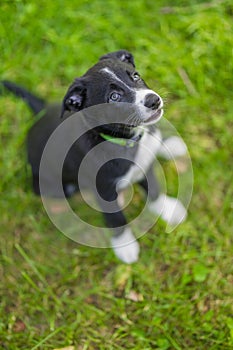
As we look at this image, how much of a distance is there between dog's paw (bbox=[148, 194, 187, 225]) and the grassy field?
0.26ft

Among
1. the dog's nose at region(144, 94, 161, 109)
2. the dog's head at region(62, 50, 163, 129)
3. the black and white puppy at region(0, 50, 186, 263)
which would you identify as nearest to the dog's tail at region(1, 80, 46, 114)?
the black and white puppy at region(0, 50, 186, 263)

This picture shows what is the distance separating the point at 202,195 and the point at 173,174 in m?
0.32

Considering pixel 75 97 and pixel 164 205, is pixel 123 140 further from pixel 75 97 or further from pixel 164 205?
pixel 164 205

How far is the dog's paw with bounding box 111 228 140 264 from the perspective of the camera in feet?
12.8

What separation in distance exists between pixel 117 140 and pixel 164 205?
1.04 metres

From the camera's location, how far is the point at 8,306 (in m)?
3.91

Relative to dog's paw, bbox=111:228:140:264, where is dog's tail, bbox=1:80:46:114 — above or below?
above

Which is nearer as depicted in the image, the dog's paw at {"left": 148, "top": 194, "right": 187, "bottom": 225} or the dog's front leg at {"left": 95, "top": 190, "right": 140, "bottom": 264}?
the dog's front leg at {"left": 95, "top": 190, "right": 140, "bottom": 264}

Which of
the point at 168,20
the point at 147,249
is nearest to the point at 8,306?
the point at 147,249

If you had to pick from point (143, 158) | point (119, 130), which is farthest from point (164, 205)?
point (119, 130)

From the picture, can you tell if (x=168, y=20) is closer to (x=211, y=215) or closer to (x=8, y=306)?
(x=211, y=215)

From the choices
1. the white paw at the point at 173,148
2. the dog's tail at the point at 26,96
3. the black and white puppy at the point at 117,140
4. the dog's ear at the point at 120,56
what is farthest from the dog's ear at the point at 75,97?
the white paw at the point at 173,148

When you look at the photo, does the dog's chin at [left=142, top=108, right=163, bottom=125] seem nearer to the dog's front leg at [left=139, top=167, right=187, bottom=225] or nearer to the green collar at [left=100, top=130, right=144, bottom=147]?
the green collar at [left=100, top=130, right=144, bottom=147]

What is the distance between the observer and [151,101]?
9.80ft
